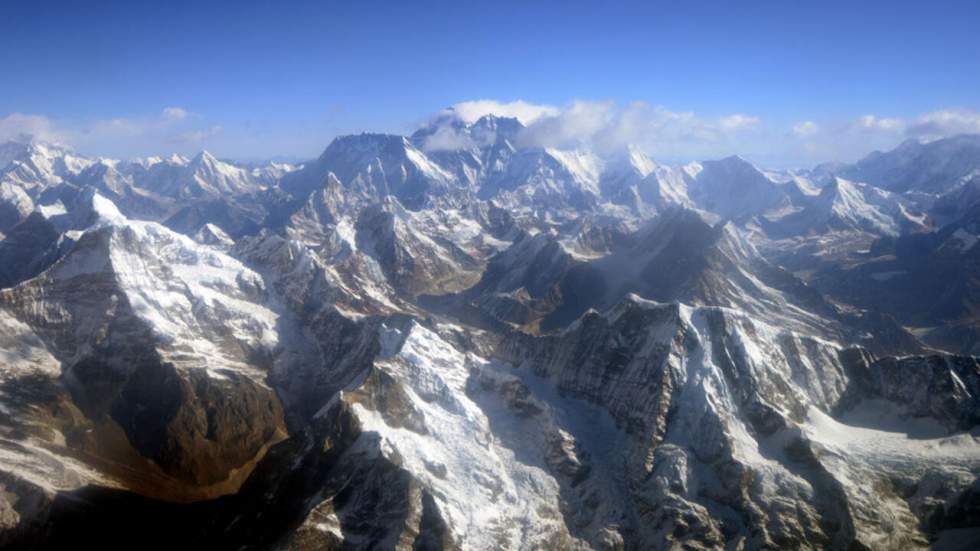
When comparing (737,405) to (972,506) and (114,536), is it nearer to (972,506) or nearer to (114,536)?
(972,506)

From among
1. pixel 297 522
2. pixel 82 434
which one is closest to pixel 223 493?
pixel 82 434

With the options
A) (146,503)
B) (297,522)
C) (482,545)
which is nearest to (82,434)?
(146,503)

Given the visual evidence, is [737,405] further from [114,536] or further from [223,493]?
[114,536]

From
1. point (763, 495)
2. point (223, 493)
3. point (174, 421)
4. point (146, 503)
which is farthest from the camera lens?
point (174, 421)

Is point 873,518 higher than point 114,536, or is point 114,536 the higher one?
point 873,518

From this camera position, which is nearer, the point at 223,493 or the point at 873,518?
the point at 873,518

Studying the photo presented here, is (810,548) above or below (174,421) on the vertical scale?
above

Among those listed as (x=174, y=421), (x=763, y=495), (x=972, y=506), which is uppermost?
(x=972, y=506)

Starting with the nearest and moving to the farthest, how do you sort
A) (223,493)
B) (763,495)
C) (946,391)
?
(763,495)
(946,391)
(223,493)

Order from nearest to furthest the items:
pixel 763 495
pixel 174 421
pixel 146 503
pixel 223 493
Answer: pixel 763 495 → pixel 146 503 → pixel 223 493 → pixel 174 421
